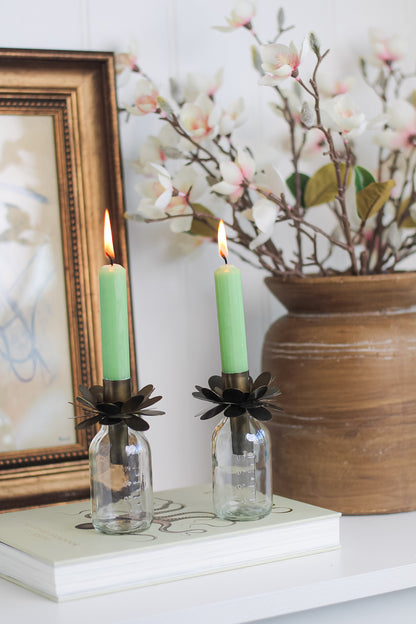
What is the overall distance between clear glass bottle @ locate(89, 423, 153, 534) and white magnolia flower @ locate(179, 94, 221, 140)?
0.35 m

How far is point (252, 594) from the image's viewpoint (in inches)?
23.7

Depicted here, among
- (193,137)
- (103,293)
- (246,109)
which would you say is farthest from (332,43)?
(103,293)

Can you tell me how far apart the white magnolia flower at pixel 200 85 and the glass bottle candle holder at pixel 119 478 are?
41cm

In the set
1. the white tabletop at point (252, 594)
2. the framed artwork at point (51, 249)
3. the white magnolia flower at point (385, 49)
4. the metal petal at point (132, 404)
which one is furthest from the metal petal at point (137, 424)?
the white magnolia flower at point (385, 49)

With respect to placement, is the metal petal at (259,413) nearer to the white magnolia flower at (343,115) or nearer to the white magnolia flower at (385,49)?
the white magnolia flower at (343,115)

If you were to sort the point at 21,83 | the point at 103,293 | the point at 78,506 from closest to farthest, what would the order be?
the point at 103,293, the point at 78,506, the point at 21,83

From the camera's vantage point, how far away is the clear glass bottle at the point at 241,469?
70 cm

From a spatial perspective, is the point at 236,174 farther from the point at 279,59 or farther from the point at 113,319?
the point at 113,319

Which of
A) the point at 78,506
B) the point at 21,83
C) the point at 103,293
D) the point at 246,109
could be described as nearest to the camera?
the point at 103,293

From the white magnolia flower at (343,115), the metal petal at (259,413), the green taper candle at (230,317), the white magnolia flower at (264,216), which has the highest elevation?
the white magnolia flower at (343,115)

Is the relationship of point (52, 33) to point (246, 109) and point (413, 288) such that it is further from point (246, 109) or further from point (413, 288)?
point (413, 288)

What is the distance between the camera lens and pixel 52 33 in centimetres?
91

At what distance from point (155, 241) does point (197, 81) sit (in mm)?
187

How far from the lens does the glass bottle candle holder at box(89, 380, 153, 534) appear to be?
660mm
